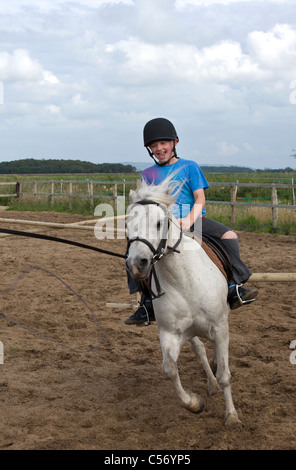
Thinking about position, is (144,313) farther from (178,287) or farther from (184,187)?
(184,187)

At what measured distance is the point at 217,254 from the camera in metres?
4.01

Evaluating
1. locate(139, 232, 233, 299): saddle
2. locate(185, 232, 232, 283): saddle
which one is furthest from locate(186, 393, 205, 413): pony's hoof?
locate(185, 232, 232, 283): saddle

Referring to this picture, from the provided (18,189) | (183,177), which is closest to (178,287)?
(183,177)

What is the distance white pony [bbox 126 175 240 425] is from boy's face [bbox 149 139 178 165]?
0.57 meters

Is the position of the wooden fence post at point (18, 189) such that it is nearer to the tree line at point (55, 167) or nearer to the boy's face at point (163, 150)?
the boy's face at point (163, 150)

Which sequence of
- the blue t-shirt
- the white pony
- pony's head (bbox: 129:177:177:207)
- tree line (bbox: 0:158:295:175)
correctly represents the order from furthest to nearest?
tree line (bbox: 0:158:295:175) → the blue t-shirt → pony's head (bbox: 129:177:177:207) → the white pony

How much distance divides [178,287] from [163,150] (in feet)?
3.70

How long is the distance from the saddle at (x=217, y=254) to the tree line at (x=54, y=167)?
334 ft

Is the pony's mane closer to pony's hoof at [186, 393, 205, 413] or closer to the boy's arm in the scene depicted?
the boy's arm

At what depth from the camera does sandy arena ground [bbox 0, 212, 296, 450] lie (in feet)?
11.3

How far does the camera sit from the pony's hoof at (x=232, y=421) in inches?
140

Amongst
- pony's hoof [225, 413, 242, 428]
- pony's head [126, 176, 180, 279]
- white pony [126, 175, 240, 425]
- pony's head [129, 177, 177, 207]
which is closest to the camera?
pony's head [126, 176, 180, 279]

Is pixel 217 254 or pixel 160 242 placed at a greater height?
pixel 160 242

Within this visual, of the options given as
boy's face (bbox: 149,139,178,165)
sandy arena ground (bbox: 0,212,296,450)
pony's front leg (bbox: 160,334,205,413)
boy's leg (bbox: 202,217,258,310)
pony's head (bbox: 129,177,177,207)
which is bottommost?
sandy arena ground (bbox: 0,212,296,450)
